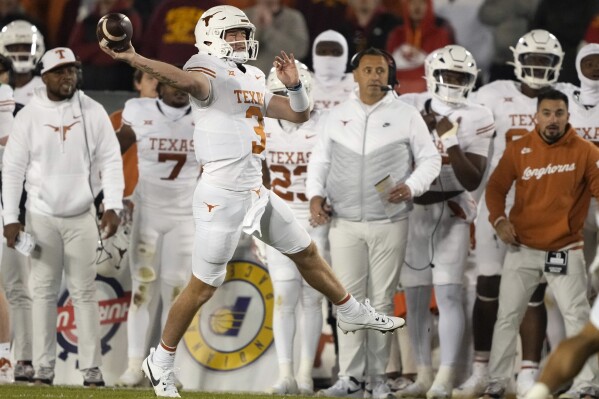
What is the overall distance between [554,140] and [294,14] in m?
3.43

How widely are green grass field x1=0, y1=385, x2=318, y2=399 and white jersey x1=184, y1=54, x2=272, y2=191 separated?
3.93 feet

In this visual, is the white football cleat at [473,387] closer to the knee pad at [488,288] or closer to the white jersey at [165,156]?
the knee pad at [488,288]

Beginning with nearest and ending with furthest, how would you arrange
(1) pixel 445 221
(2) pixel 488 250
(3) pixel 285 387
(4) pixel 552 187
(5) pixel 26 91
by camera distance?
(4) pixel 552 187
(3) pixel 285 387
(1) pixel 445 221
(2) pixel 488 250
(5) pixel 26 91

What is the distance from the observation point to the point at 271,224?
6.88 m

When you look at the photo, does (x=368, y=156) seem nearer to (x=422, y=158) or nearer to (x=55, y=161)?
(x=422, y=158)

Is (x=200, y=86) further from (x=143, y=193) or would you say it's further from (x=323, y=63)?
(x=323, y=63)

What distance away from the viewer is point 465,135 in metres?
8.62

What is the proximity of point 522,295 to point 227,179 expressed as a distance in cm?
216

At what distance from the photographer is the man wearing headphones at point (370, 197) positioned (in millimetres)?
8078

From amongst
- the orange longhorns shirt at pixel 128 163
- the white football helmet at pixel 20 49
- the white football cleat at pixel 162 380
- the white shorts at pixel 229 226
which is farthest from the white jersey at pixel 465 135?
the white football helmet at pixel 20 49

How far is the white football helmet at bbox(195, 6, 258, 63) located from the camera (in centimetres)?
695

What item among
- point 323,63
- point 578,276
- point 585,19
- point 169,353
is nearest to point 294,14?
point 323,63

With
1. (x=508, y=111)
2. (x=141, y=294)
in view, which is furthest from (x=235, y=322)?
(x=508, y=111)

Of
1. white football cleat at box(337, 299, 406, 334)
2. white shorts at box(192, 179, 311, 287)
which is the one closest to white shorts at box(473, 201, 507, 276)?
white football cleat at box(337, 299, 406, 334)
